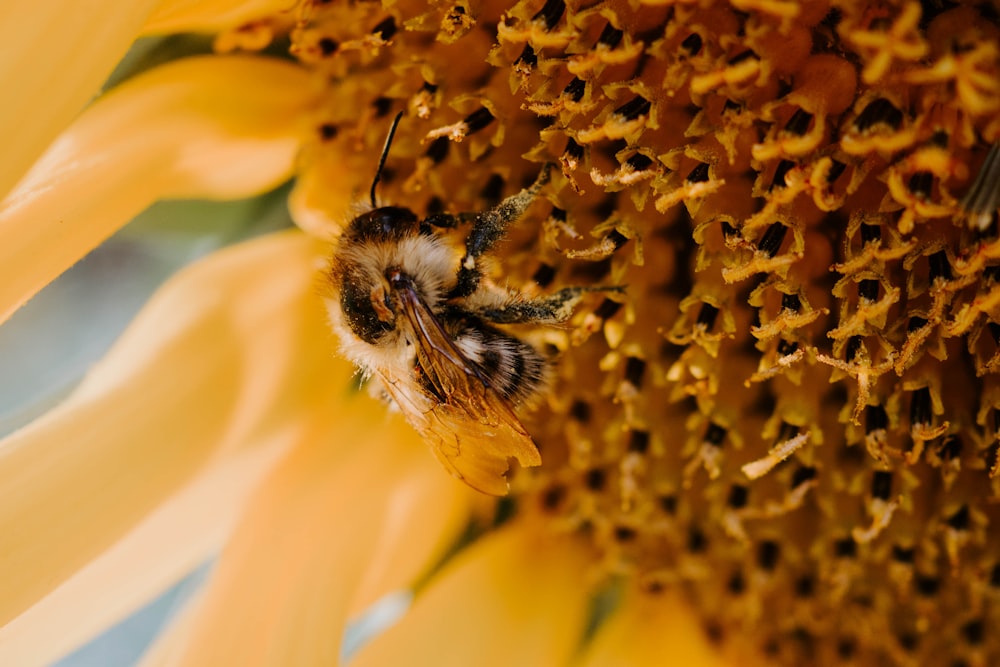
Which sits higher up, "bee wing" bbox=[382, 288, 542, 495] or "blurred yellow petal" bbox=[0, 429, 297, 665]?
"bee wing" bbox=[382, 288, 542, 495]

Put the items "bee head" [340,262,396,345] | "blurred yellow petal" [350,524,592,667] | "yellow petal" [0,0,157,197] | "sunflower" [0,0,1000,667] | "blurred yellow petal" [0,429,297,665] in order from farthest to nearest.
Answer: "blurred yellow petal" [350,524,592,667]
"blurred yellow petal" [0,429,297,665]
"bee head" [340,262,396,345]
"sunflower" [0,0,1000,667]
"yellow petal" [0,0,157,197]

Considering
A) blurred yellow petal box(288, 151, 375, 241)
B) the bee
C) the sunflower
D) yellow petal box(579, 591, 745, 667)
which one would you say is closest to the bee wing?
the bee

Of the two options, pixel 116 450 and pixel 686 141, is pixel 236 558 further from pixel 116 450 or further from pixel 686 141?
pixel 686 141

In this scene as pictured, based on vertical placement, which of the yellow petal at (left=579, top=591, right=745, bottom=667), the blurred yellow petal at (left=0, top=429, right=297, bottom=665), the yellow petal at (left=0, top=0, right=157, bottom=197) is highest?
the yellow petal at (left=0, top=0, right=157, bottom=197)

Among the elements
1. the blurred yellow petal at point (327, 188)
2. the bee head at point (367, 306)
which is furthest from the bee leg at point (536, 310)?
the blurred yellow petal at point (327, 188)

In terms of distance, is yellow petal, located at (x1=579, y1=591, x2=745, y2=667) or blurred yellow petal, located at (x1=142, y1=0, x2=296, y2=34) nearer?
blurred yellow petal, located at (x1=142, y1=0, x2=296, y2=34)

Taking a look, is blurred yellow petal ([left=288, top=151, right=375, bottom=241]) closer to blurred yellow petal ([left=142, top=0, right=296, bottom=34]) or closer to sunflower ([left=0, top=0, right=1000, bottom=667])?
sunflower ([left=0, top=0, right=1000, bottom=667])

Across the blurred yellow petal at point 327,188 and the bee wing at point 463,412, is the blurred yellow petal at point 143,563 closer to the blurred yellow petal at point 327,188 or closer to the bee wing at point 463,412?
the blurred yellow petal at point 327,188

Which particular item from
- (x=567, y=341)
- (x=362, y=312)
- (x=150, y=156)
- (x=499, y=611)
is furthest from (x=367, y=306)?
(x=499, y=611)
